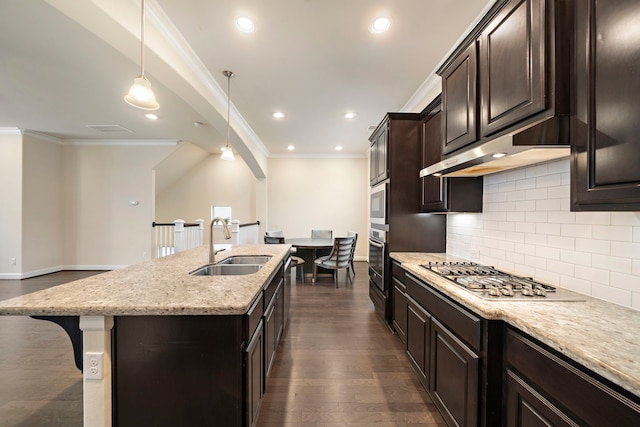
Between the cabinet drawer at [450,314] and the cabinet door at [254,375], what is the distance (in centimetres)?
110

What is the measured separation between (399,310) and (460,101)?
187cm

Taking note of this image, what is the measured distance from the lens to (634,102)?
82 cm

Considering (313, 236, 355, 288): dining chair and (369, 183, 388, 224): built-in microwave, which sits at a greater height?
(369, 183, 388, 224): built-in microwave

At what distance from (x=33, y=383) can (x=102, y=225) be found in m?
4.70

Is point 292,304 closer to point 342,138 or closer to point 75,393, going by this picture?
point 75,393

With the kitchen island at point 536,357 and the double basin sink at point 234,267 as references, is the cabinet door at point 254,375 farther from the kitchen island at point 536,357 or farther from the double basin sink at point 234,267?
the kitchen island at point 536,357

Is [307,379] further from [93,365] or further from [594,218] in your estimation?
[594,218]

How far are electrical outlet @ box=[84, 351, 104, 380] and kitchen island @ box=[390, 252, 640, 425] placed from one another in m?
1.72

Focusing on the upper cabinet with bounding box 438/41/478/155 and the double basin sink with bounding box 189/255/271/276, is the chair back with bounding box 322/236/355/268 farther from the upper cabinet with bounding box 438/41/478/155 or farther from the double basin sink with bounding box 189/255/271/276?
the upper cabinet with bounding box 438/41/478/155

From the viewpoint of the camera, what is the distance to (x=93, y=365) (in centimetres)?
112

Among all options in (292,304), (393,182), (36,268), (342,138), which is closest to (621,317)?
(393,182)

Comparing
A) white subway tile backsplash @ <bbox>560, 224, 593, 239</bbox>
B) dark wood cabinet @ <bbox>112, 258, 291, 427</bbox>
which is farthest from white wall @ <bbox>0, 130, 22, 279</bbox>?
white subway tile backsplash @ <bbox>560, 224, 593, 239</bbox>

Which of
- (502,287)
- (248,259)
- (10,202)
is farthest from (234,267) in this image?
(10,202)

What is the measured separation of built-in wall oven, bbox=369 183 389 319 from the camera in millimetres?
2836
